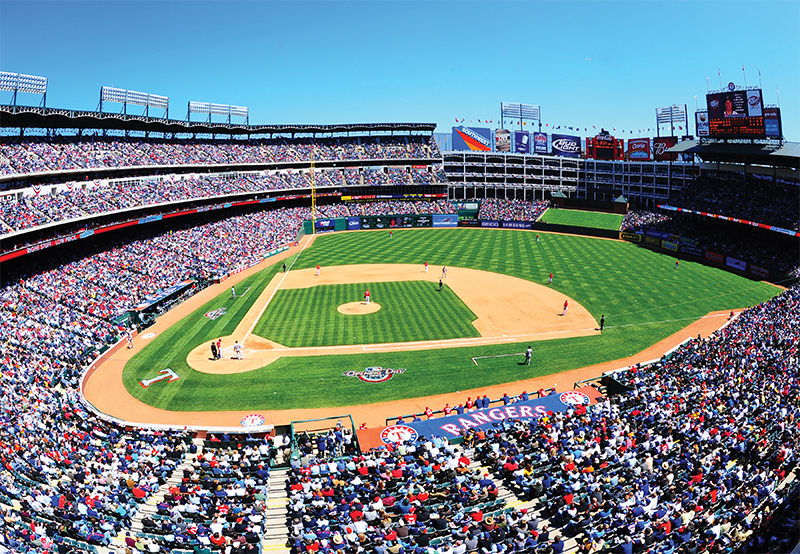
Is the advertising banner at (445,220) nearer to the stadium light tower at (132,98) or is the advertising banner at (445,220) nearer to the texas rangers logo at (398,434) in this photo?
the stadium light tower at (132,98)

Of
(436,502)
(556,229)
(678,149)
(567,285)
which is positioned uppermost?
(678,149)

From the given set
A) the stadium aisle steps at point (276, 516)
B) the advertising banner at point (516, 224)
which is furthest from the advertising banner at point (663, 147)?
the stadium aisle steps at point (276, 516)

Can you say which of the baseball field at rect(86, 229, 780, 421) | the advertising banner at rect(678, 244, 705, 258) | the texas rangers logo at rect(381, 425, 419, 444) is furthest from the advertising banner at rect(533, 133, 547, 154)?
the texas rangers logo at rect(381, 425, 419, 444)

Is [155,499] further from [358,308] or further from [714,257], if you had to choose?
[714,257]

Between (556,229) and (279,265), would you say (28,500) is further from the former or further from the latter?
(556,229)

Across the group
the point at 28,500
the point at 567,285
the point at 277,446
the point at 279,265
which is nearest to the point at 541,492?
the point at 277,446

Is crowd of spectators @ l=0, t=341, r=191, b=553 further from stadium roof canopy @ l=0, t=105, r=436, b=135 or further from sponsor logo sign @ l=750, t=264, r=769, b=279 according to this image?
sponsor logo sign @ l=750, t=264, r=769, b=279

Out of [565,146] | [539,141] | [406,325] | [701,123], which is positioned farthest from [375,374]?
[539,141]
